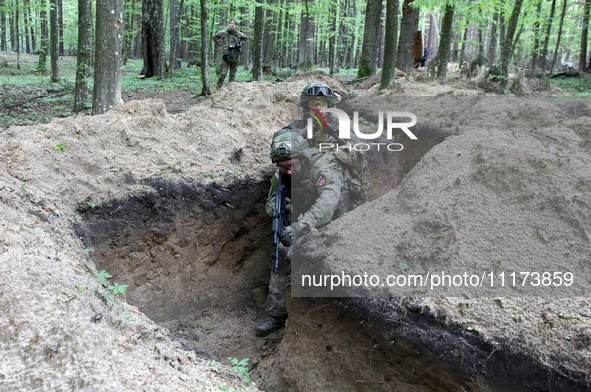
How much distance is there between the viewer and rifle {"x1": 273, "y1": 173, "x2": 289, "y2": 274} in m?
5.07

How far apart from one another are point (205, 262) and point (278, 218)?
179 centimetres

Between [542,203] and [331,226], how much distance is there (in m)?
2.17

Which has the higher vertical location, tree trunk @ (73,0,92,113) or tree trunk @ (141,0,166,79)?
tree trunk @ (141,0,166,79)

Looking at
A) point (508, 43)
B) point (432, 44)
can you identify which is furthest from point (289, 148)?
point (432, 44)

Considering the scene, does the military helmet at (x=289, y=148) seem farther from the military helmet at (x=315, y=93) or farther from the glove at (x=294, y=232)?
the glove at (x=294, y=232)

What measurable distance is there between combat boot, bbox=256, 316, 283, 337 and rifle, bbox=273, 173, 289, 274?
0.70 meters

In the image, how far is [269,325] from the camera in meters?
5.46

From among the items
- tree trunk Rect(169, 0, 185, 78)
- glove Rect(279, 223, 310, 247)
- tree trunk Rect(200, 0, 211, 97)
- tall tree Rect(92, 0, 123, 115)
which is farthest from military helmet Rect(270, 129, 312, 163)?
tree trunk Rect(169, 0, 185, 78)

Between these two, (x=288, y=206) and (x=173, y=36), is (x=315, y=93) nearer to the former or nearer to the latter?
(x=288, y=206)

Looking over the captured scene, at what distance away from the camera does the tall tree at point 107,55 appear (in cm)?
715

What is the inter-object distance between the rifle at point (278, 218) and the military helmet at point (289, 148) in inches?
18.2

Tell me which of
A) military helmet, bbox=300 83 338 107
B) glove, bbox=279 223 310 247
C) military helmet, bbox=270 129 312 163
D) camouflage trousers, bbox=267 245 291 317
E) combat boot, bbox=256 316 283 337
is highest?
military helmet, bbox=300 83 338 107

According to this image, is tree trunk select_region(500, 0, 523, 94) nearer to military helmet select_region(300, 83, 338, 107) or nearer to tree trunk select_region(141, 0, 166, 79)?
military helmet select_region(300, 83, 338, 107)

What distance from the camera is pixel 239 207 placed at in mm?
6477
